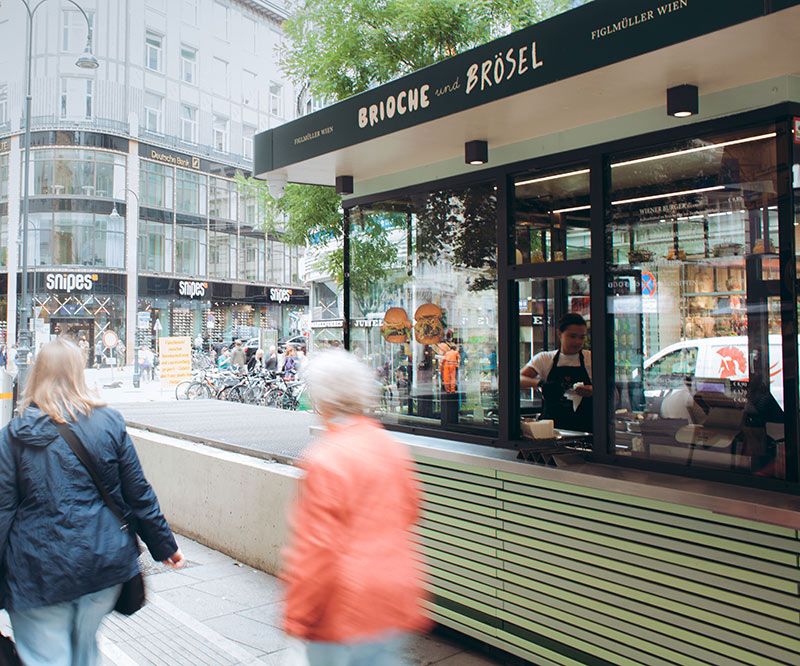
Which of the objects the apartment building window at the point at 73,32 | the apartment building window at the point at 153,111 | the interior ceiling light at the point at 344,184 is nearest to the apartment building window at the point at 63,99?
the apartment building window at the point at 73,32

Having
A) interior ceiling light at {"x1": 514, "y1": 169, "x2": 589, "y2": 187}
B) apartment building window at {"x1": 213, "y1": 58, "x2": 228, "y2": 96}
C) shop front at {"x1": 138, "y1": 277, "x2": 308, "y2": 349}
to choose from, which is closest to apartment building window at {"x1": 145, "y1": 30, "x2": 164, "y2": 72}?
apartment building window at {"x1": 213, "y1": 58, "x2": 228, "y2": 96}

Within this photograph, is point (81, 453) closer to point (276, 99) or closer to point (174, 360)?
point (174, 360)

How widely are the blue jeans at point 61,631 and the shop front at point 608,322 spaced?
7.63ft

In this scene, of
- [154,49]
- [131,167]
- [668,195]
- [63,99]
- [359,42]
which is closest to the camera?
[668,195]

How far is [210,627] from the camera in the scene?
5152 millimetres

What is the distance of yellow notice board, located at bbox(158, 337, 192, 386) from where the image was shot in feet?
74.3

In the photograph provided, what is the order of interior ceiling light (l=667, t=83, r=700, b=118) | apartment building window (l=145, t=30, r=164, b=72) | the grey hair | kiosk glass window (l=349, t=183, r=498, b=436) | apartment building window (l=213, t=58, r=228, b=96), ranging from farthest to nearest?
apartment building window (l=213, t=58, r=228, b=96)
apartment building window (l=145, t=30, r=164, b=72)
kiosk glass window (l=349, t=183, r=498, b=436)
interior ceiling light (l=667, t=83, r=700, b=118)
the grey hair

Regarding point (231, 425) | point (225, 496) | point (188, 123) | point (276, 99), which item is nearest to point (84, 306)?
point (188, 123)

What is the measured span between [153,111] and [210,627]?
138 feet

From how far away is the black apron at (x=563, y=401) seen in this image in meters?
5.05

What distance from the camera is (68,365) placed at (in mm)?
3213

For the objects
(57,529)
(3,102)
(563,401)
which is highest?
(3,102)

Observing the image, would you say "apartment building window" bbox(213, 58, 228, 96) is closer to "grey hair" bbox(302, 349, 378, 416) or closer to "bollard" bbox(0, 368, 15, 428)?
"bollard" bbox(0, 368, 15, 428)

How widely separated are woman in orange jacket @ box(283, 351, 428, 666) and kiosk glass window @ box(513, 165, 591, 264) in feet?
8.15
